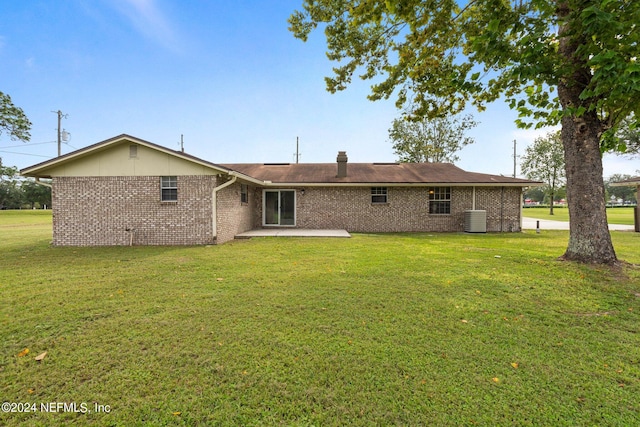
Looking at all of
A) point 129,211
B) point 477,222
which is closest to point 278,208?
point 129,211

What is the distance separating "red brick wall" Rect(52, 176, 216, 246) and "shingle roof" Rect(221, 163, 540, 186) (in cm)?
451

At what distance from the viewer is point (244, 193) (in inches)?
492

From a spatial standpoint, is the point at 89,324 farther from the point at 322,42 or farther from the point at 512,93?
the point at 512,93

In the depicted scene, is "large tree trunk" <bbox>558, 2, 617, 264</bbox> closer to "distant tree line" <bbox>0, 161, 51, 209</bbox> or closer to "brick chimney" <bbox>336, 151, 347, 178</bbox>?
"brick chimney" <bbox>336, 151, 347, 178</bbox>


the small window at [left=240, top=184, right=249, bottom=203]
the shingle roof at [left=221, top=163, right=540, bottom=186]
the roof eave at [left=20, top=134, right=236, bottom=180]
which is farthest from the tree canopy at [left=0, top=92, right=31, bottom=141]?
the small window at [left=240, top=184, right=249, bottom=203]

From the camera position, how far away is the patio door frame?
14000 millimetres

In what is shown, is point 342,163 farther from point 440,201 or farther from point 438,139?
point 438,139

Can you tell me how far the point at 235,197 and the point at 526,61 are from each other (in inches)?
387

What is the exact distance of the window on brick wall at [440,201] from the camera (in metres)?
13.6

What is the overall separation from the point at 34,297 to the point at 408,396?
5.42 m

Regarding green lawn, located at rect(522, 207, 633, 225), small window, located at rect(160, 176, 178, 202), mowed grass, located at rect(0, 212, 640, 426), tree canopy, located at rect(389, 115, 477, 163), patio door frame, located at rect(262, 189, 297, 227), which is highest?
tree canopy, located at rect(389, 115, 477, 163)

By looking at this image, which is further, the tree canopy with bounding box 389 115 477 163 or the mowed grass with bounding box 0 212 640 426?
the tree canopy with bounding box 389 115 477 163

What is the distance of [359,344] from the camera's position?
9.14 feet

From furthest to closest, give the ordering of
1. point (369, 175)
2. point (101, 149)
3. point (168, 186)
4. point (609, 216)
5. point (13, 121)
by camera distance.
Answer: point (13, 121) → point (609, 216) → point (369, 175) → point (168, 186) → point (101, 149)
